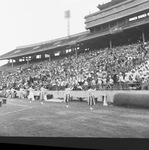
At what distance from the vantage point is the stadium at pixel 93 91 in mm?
6844

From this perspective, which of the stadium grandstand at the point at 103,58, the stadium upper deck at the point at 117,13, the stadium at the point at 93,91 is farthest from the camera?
the stadium upper deck at the point at 117,13

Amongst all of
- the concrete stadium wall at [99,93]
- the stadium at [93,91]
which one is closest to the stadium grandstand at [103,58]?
the stadium at [93,91]

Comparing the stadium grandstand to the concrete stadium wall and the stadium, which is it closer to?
the stadium

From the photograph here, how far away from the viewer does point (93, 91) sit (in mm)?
14562

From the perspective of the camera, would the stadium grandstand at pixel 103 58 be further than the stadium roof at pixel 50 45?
No

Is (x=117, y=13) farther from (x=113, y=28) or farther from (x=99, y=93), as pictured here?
(x=99, y=93)

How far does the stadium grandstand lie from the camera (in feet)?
52.8

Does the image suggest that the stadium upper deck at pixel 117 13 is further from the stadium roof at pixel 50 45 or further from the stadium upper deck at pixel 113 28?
the stadium roof at pixel 50 45

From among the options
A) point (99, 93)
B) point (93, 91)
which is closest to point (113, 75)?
point (99, 93)

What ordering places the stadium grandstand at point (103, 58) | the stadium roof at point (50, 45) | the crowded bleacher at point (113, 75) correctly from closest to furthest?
the crowded bleacher at point (113, 75) → the stadium grandstand at point (103, 58) → the stadium roof at point (50, 45)

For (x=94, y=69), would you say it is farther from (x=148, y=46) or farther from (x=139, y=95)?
(x=139, y=95)

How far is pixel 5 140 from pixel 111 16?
33.8 metres

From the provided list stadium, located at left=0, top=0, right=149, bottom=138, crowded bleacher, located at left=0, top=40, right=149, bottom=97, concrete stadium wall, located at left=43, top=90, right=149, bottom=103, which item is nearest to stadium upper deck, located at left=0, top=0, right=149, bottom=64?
stadium, located at left=0, top=0, right=149, bottom=138

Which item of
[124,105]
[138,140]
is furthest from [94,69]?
[138,140]
